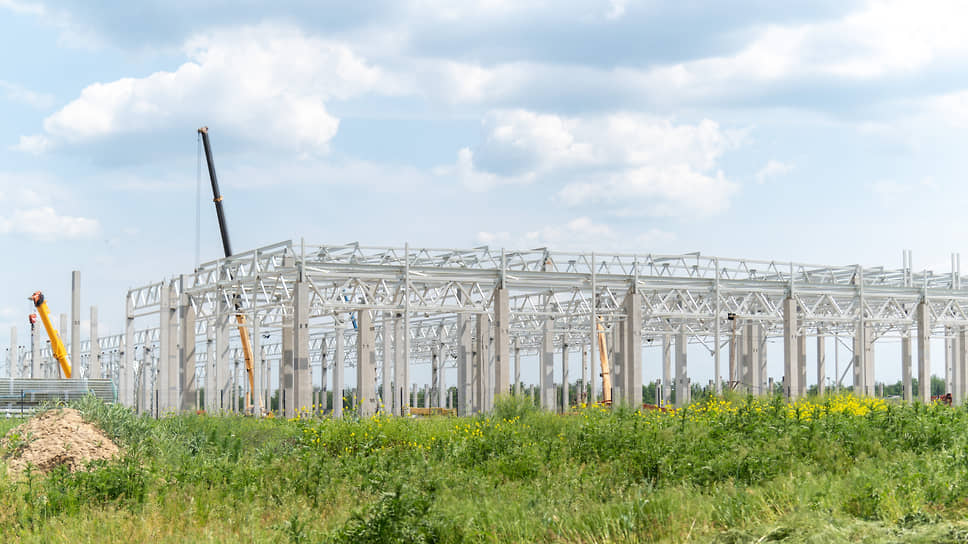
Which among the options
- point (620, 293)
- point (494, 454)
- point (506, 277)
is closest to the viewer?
point (494, 454)

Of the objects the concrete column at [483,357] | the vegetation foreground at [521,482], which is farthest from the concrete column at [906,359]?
the vegetation foreground at [521,482]

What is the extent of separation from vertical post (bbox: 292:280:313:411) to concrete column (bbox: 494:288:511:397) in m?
7.49

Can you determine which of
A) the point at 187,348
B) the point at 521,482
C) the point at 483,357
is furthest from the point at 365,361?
the point at 521,482

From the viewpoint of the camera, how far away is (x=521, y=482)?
15414 mm

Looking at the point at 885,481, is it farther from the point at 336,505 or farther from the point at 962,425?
the point at 336,505

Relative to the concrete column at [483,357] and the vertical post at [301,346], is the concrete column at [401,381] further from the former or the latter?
the vertical post at [301,346]

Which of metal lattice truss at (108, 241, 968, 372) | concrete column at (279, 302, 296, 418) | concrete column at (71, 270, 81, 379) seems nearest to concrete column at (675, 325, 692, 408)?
metal lattice truss at (108, 241, 968, 372)

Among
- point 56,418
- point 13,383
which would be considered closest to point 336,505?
point 56,418

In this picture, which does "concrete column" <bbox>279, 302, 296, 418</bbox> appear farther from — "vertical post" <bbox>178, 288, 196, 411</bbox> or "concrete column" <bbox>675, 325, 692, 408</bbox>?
"concrete column" <bbox>675, 325, 692, 408</bbox>

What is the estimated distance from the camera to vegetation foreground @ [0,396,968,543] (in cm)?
1088

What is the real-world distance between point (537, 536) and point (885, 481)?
4.24 metres

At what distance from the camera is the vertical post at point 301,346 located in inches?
1235

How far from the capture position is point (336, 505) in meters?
14.4

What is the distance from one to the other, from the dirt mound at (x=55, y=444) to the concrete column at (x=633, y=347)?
80.1 feet
